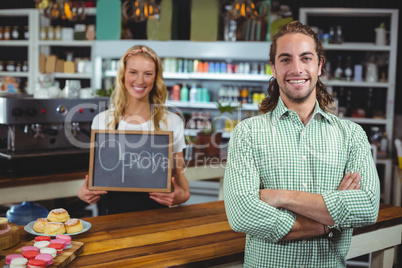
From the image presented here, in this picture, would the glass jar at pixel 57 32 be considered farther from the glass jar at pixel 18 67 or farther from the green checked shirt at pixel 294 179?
the green checked shirt at pixel 294 179

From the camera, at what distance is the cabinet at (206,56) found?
5.63m

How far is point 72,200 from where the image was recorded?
4820mm

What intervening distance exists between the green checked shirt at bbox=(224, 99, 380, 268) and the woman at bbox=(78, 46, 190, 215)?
0.78 metres

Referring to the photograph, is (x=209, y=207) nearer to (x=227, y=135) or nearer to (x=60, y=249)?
(x=60, y=249)

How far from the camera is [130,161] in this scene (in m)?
2.24

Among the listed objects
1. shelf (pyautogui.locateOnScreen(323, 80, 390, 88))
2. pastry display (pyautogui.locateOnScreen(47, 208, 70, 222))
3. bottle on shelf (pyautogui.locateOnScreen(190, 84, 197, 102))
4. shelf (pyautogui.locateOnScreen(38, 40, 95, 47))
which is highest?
shelf (pyautogui.locateOnScreen(38, 40, 95, 47))

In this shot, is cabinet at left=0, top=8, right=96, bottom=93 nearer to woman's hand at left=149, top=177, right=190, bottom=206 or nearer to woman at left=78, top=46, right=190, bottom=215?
woman at left=78, top=46, right=190, bottom=215

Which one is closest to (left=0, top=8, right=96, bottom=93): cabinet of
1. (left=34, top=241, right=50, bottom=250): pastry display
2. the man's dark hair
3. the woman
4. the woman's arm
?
the woman

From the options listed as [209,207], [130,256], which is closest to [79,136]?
[209,207]

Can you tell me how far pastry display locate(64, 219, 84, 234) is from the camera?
1.77m

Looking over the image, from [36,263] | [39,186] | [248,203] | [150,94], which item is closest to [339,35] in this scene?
[150,94]

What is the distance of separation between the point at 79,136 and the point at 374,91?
4211 mm

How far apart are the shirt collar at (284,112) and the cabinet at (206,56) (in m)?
3.90

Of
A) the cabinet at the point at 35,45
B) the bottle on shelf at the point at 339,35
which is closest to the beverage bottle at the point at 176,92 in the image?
the cabinet at the point at 35,45
